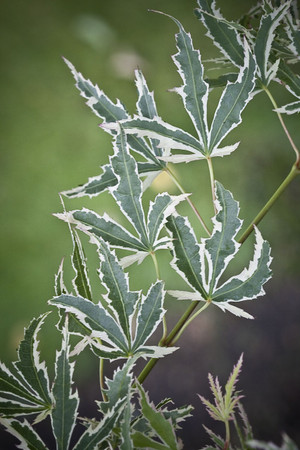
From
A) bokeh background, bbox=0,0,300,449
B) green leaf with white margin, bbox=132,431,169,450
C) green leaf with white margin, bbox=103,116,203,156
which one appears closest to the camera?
green leaf with white margin, bbox=132,431,169,450

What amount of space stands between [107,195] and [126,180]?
3.77 feet

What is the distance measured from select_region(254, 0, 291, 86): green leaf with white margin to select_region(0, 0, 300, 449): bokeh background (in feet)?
3.39

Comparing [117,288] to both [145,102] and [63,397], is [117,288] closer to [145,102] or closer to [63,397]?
[63,397]

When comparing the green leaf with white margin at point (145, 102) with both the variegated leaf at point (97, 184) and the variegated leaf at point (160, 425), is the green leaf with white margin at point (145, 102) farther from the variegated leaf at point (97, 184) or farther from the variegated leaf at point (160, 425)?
the variegated leaf at point (160, 425)

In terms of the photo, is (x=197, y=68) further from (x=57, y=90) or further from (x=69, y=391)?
(x=57, y=90)

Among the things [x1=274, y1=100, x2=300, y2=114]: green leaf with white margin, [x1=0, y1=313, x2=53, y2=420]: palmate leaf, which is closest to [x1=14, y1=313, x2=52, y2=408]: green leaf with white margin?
[x1=0, y1=313, x2=53, y2=420]: palmate leaf

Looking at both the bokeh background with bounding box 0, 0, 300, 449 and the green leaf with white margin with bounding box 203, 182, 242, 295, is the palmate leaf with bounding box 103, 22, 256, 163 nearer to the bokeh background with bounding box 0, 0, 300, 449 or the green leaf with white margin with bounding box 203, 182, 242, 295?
the green leaf with white margin with bounding box 203, 182, 242, 295

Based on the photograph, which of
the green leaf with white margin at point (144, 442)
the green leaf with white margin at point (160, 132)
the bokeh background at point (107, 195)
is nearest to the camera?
the green leaf with white margin at point (144, 442)

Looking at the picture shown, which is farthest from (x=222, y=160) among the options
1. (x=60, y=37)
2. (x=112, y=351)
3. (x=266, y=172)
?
(x=112, y=351)

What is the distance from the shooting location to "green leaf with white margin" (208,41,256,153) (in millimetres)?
515

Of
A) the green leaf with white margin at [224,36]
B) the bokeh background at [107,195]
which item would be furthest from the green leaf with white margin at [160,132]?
the bokeh background at [107,195]

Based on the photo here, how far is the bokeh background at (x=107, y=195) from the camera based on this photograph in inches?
58.2

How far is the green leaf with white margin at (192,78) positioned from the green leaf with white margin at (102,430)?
0.29 meters

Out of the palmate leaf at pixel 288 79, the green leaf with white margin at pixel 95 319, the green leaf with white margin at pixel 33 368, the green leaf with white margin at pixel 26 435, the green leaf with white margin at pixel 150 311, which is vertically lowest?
the green leaf with white margin at pixel 26 435
